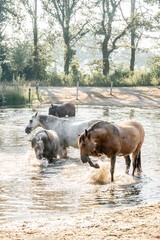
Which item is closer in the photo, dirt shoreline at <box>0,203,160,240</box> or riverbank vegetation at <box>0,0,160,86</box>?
dirt shoreline at <box>0,203,160,240</box>

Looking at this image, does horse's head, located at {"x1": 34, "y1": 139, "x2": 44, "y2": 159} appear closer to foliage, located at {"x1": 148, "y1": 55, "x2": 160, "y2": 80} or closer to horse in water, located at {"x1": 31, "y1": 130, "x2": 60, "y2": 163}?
horse in water, located at {"x1": 31, "y1": 130, "x2": 60, "y2": 163}

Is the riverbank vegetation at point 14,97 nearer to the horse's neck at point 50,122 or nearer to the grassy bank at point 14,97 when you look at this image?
the grassy bank at point 14,97

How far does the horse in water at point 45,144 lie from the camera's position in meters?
10.8

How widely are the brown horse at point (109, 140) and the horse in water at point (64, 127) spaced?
8.21 feet

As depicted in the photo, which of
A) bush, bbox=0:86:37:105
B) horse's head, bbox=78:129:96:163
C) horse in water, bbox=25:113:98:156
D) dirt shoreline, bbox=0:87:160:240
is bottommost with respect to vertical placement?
bush, bbox=0:86:37:105

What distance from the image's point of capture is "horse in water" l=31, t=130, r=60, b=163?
35.6 feet

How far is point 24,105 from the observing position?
31.4 meters

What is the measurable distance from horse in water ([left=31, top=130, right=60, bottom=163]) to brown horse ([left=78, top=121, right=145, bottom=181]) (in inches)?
93.9

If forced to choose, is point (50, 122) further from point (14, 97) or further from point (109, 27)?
point (109, 27)

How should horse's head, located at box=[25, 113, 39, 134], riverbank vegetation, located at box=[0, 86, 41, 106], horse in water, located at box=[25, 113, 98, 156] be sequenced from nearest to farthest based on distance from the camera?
horse in water, located at box=[25, 113, 98, 156]
horse's head, located at box=[25, 113, 39, 134]
riverbank vegetation, located at box=[0, 86, 41, 106]

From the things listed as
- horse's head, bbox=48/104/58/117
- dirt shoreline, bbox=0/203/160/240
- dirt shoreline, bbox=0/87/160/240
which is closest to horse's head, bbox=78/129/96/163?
dirt shoreline, bbox=0/87/160/240

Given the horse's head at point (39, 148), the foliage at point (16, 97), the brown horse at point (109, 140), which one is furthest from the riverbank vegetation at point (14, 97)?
the brown horse at point (109, 140)

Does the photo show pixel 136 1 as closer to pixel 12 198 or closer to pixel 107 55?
pixel 107 55

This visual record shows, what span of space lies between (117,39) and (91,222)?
43789mm
